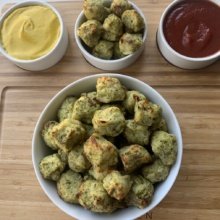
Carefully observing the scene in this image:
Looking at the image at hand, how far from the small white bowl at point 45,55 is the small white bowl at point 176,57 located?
28 centimetres

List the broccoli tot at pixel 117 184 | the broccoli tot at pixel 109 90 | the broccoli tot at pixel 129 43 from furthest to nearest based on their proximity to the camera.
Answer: the broccoli tot at pixel 129 43 → the broccoli tot at pixel 109 90 → the broccoli tot at pixel 117 184

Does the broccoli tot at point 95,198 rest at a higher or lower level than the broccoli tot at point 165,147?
lower

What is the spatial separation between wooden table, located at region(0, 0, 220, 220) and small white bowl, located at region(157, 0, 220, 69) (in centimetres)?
3

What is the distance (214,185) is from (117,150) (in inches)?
12.9

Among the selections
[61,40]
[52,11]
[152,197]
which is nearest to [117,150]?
[152,197]

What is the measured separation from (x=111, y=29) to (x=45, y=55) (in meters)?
0.21

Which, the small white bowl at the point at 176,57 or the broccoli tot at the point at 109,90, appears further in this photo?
the small white bowl at the point at 176,57

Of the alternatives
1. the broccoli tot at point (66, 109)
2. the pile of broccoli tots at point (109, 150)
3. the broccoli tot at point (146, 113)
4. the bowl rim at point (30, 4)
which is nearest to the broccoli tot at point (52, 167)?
the pile of broccoli tots at point (109, 150)

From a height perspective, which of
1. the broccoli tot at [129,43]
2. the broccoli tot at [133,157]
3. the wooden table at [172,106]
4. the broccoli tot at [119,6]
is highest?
the broccoli tot at [119,6]

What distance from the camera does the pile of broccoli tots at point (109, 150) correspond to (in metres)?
0.90

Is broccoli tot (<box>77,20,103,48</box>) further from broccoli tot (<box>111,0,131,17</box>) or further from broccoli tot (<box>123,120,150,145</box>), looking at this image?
broccoli tot (<box>123,120,150,145</box>)

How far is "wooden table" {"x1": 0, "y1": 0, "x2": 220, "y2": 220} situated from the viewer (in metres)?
1.09

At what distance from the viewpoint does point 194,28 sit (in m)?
1.12

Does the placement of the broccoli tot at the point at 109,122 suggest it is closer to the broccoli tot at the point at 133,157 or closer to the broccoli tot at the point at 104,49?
the broccoli tot at the point at 133,157
